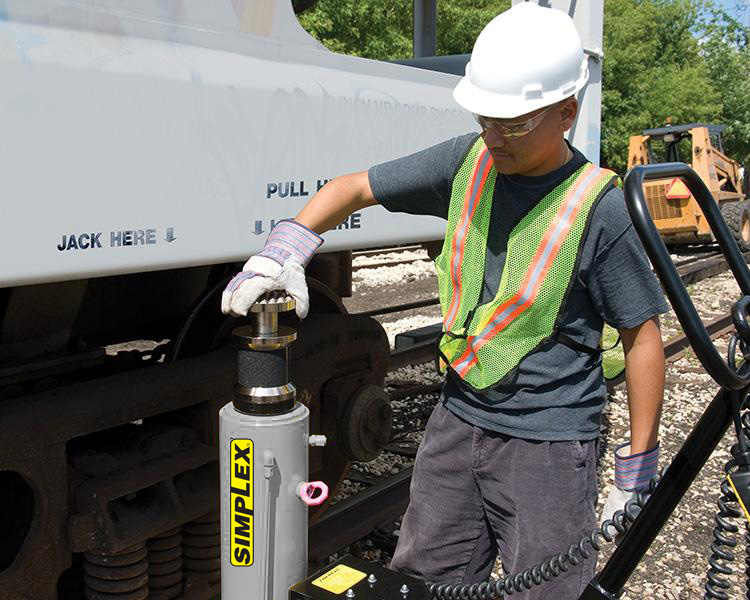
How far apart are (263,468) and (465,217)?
92cm

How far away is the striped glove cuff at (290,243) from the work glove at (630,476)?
100 centimetres

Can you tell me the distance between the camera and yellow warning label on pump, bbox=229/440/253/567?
6.55 feet

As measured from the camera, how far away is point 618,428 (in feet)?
19.0

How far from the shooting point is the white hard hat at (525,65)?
210 cm

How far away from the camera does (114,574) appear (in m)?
2.65

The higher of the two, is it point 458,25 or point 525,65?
point 458,25

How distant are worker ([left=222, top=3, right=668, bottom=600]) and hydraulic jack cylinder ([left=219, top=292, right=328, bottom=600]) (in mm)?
122

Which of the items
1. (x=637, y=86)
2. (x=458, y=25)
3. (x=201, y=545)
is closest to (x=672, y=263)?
(x=201, y=545)

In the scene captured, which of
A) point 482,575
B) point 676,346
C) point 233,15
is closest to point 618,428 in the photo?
point 676,346

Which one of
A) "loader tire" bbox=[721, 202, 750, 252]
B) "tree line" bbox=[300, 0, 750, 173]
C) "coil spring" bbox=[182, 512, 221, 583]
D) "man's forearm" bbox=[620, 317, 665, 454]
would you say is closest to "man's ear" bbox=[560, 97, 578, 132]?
"man's forearm" bbox=[620, 317, 665, 454]

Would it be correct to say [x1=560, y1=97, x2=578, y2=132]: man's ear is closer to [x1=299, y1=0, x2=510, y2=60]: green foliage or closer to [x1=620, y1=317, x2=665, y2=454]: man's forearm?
[x1=620, y1=317, x2=665, y2=454]: man's forearm

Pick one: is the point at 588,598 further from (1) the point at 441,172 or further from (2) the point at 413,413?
(2) the point at 413,413

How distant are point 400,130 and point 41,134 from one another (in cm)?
140

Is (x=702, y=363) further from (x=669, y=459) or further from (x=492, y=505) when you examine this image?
(x=669, y=459)
